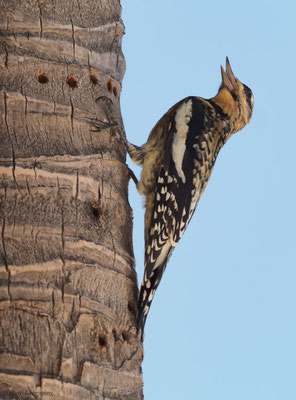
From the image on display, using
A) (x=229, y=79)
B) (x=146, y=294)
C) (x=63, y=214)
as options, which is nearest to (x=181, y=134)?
(x=229, y=79)

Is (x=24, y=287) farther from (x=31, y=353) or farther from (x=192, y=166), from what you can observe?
(x=192, y=166)

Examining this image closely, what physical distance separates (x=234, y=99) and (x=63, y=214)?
7.88 ft

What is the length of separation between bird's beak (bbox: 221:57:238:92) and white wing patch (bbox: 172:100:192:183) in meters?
0.64

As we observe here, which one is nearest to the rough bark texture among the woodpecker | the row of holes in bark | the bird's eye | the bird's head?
the row of holes in bark

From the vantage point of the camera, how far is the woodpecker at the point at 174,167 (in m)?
4.26

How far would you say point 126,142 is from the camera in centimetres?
417

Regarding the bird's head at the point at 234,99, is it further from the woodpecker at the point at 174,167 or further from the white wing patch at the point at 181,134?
the white wing patch at the point at 181,134

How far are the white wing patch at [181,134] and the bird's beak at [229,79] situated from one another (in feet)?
2.09

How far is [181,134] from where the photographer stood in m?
4.66

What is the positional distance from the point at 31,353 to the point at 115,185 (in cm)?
110

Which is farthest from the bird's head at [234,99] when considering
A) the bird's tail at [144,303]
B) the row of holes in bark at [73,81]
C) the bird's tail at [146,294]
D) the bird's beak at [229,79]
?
the bird's tail at [144,303]

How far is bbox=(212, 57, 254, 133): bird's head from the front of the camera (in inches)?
210

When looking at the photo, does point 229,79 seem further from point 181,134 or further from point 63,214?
point 63,214

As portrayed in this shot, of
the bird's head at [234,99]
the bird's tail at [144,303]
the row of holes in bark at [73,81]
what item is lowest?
the bird's tail at [144,303]
